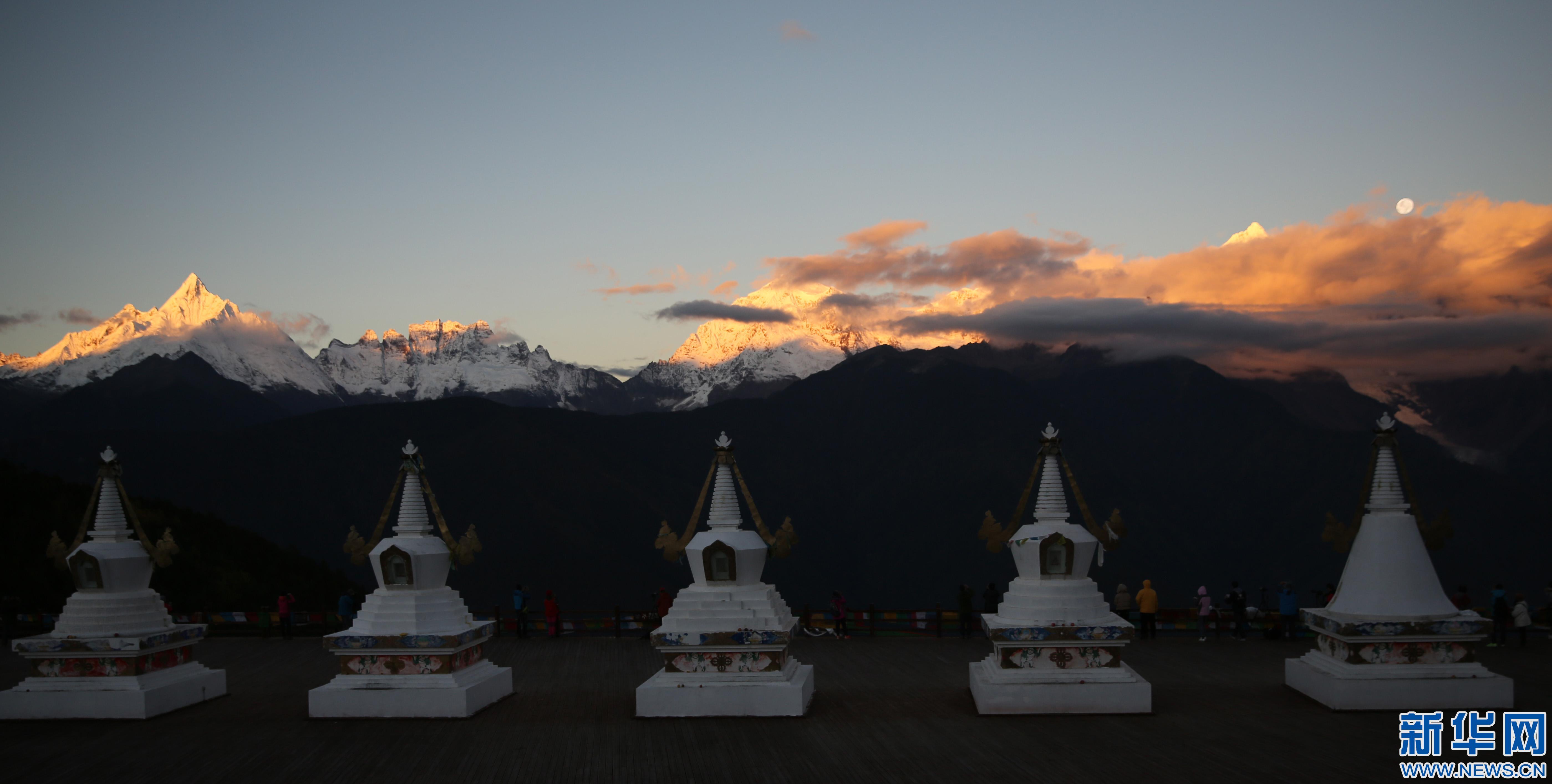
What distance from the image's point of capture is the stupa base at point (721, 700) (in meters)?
15.8

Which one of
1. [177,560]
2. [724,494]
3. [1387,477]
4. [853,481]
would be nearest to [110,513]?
[724,494]

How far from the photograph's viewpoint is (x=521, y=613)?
956 inches

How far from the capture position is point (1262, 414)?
12319 cm

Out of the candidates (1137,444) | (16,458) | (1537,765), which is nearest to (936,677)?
(1537,765)

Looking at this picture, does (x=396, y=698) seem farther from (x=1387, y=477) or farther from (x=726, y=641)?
(x=1387, y=477)

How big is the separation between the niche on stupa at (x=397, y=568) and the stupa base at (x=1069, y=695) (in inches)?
343

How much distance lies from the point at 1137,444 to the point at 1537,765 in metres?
119

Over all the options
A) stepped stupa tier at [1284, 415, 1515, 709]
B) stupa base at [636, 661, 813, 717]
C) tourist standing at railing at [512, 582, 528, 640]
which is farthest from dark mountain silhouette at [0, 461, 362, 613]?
stepped stupa tier at [1284, 415, 1515, 709]

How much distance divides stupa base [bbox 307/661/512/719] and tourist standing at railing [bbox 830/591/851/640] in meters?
9.08

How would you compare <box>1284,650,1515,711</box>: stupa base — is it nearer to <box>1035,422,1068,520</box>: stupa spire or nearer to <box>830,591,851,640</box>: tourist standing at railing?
<box>1035,422,1068,520</box>: stupa spire

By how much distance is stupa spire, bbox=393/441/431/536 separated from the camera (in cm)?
1709

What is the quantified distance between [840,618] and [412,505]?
9.93 meters

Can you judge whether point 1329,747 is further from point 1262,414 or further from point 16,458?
point 1262,414

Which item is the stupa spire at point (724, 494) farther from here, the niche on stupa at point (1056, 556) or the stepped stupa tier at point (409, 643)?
the niche on stupa at point (1056, 556)
